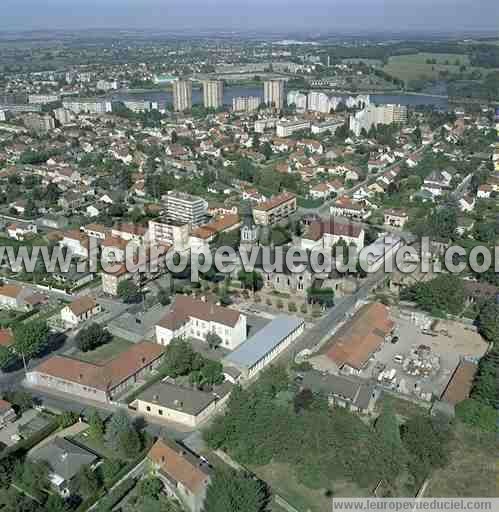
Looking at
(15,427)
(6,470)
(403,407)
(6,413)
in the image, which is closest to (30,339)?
(6,413)

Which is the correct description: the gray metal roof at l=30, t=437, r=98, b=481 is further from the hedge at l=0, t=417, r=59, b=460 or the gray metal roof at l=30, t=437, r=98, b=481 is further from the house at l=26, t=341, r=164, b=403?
the house at l=26, t=341, r=164, b=403

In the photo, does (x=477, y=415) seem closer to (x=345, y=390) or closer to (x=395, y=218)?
(x=345, y=390)

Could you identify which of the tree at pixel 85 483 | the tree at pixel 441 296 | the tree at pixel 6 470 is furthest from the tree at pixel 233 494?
the tree at pixel 441 296

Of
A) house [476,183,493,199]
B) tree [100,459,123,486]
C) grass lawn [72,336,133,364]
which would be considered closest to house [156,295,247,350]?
grass lawn [72,336,133,364]

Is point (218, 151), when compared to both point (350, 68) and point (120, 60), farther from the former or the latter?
point (120, 60)

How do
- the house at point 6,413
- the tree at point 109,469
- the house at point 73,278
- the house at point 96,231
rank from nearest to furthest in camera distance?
the tree at point 109,469
the house at point 6,413
the house at point 73,278
the house at point 96,231

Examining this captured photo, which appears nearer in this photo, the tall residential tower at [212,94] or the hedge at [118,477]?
the hedge at [118,477]

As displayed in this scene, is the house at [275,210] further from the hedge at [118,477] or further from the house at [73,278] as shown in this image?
the hedge at [118,477]
